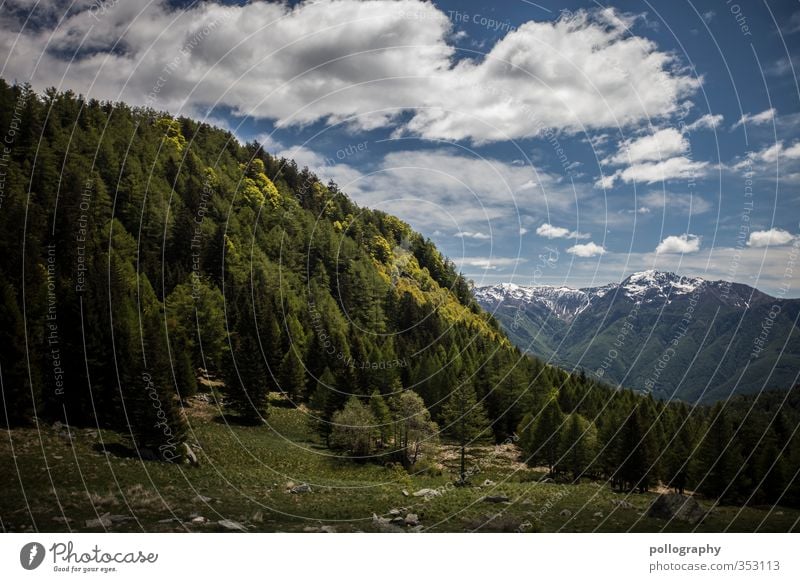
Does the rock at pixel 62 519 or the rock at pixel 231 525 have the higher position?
the rock at pixel 62 519

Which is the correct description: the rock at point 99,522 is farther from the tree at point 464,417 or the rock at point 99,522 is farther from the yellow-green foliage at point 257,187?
the yellow-green foliage at point 257,187

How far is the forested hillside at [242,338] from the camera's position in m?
35.8

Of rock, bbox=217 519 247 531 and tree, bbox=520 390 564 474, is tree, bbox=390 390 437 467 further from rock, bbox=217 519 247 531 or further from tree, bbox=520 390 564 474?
rock, bbox=217 519 247 531

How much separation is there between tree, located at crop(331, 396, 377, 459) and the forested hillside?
0.27 metres

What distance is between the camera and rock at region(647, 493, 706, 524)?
31805 millimetres

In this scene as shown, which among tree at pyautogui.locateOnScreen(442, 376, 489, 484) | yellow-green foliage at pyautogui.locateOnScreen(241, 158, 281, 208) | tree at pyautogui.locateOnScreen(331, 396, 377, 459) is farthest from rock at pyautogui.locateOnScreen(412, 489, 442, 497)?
yellow-green foliage at pyautogui.locateOnScreen(241, 158, 281, 208)

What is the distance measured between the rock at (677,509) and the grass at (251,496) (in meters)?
0.72

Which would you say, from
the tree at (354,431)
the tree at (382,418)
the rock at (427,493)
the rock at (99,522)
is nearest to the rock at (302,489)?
the rock at (427,493)

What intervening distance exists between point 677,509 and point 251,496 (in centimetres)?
2667

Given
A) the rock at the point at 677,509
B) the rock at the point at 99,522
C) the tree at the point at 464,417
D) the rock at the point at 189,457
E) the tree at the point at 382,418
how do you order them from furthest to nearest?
the tree at the point at 382,418
the tree at the point at 464,417
the rock at the point at 189,457
the rock at the point at 677,509
the rock at the point at 99,522

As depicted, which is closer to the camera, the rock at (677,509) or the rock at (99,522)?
the rock at (99,522)

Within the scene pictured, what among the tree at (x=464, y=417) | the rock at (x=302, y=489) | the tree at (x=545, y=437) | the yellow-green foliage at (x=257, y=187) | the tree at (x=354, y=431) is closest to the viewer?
A: the rock at (x=302, y=489)

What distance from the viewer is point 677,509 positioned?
3244 centimetres

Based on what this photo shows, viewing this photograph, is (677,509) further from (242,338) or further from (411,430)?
(242,338)
